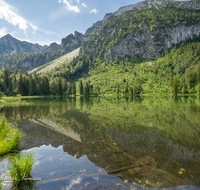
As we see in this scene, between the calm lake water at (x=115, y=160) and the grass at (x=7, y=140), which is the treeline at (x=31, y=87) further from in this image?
the calm lake water at (x=115, y=160)

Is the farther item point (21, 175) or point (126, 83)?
point (126, 83)

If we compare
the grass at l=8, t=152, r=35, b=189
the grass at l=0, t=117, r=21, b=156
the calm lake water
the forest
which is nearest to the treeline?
the forest

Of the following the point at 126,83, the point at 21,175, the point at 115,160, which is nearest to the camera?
the point at 21,175

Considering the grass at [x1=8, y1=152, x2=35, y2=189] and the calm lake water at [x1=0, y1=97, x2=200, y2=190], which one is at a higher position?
the grass at [x1=8, y1=152, x2=35, y2=189]

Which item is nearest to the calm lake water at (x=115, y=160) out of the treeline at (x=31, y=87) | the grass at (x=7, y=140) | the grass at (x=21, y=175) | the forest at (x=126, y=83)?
the grass at (x=21, y=175)

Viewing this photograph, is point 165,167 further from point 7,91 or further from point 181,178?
point 7,91

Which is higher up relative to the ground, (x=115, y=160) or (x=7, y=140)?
(x=7, y=140)

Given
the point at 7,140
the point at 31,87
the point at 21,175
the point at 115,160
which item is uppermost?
the point at 31,87

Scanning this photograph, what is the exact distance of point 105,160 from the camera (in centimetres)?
773

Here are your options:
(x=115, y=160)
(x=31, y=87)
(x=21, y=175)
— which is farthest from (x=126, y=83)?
(x=21, y=175)

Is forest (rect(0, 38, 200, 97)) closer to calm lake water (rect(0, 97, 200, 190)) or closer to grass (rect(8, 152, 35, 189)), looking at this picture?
calm lake water (rect(0, 97, 200, 190))

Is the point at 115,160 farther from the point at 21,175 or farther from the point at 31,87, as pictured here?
the point at 31,87

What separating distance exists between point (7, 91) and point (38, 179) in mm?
117598

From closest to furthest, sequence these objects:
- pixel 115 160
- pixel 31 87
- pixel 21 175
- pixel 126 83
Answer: pixel 21 175 → pixel 115 160 → pixel 31 87 → pixel 126 83
